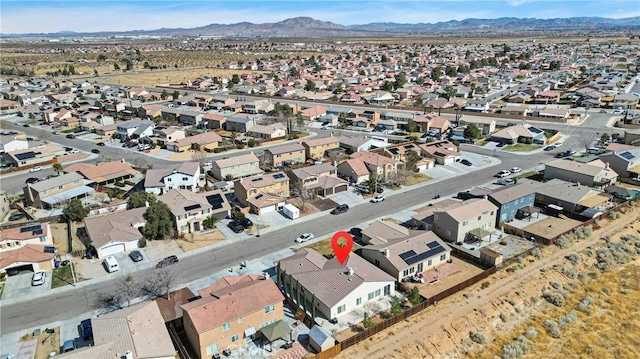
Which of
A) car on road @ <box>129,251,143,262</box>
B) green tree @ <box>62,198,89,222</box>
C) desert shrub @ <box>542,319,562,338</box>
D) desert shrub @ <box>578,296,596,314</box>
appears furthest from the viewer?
green tree @ <box>62,198,89,222</box>

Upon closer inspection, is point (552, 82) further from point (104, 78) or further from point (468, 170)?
point (104, 78)

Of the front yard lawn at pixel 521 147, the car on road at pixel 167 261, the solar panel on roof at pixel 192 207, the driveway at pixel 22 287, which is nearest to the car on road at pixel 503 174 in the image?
the front yard lawn at pixel 521 147

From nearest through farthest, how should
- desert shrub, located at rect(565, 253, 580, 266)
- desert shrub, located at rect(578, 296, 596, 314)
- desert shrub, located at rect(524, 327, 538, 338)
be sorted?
desert shrub, located at rect(524, 327, 538, 338), desert shrub, located at rect(578, 296, 596, 314), desert shrub, located at rect(565, 253, 580, 266)

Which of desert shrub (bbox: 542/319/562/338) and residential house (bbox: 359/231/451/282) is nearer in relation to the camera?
desert shrub (bbox: 542/319/562/338)

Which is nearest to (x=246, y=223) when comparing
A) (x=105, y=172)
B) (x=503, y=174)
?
(x=105, y=172)

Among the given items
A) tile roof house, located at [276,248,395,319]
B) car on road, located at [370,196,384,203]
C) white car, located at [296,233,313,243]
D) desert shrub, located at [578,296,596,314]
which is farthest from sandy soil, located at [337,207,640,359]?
car on road, located at [370,196,384,203]

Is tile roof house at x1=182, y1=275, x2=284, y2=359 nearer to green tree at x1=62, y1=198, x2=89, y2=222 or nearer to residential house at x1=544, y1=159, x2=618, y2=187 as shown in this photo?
green tree at x1=62, y1=198, x2=89, y2=222

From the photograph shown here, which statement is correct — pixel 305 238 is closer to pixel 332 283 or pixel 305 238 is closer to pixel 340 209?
pixel 340 209
